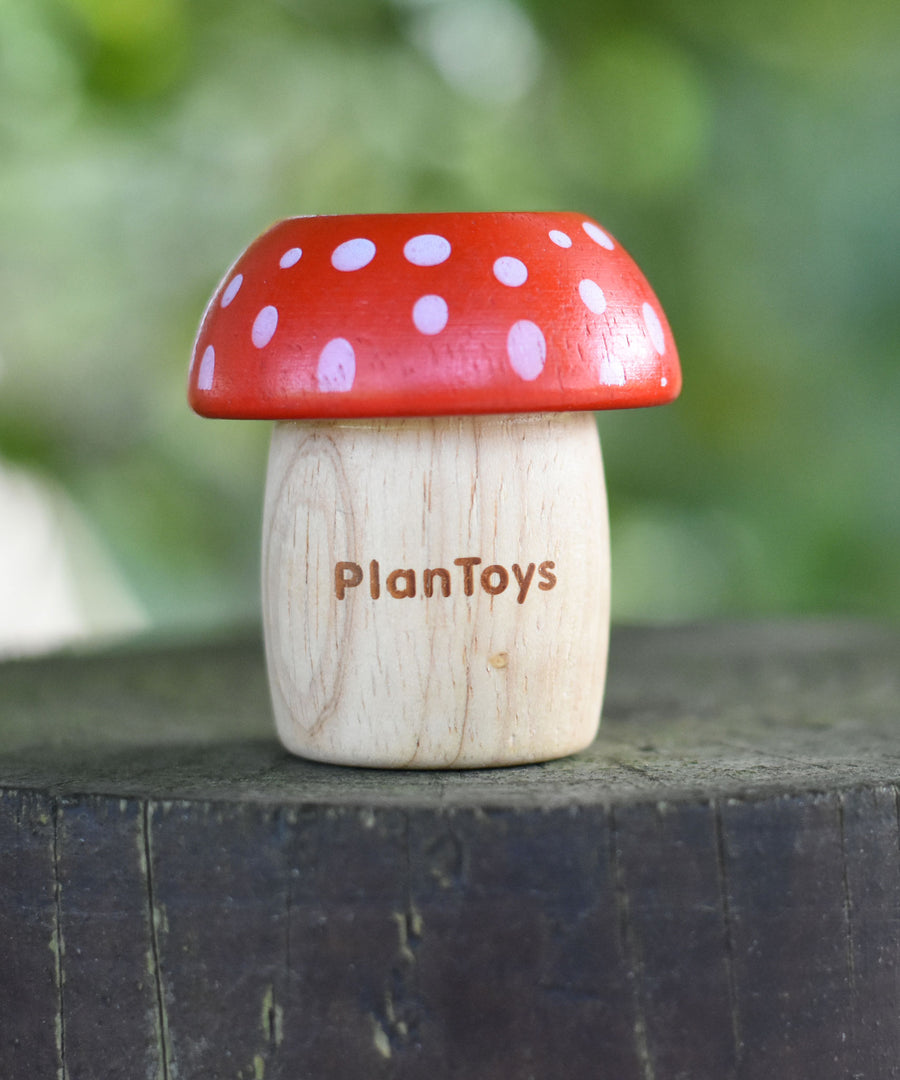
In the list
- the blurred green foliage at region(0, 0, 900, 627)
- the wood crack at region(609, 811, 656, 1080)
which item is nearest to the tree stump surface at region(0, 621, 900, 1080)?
the wood crack at region(609, 811, 656, 1080)

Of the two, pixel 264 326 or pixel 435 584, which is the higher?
pixel 264 326

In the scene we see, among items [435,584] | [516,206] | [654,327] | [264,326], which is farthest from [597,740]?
[516,206]

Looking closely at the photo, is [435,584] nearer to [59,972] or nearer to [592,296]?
[592,296]

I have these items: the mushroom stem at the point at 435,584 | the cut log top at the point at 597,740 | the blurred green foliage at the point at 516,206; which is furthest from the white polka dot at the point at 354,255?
the blurred green foliage at the point at 516,206

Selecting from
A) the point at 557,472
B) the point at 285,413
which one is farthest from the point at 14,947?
the point at 557,472

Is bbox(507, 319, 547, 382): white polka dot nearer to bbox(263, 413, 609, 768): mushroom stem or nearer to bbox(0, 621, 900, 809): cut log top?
bbox(263, 413, 609, 768): mushroom stem

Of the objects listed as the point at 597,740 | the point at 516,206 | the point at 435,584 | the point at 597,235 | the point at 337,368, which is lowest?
the point at 597,740

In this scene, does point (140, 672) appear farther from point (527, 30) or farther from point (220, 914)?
point (527, 30)
